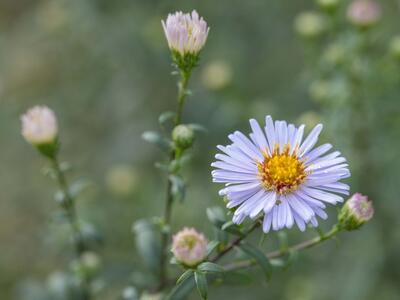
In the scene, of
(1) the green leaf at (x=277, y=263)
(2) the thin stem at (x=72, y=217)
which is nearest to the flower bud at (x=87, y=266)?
(2) the thin stem at (x=72, y=217)

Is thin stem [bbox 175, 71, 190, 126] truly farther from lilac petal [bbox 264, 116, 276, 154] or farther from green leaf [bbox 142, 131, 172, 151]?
lilac petal [bbox 264, 116, 276, 154]

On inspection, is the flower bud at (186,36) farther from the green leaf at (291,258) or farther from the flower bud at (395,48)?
the flower bud at (395,48)

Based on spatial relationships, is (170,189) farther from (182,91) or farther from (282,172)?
(282,172)

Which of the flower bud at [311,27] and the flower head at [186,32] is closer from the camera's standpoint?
the flower head at [186,32]

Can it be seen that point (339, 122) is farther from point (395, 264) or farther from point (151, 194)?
point (151, 194)

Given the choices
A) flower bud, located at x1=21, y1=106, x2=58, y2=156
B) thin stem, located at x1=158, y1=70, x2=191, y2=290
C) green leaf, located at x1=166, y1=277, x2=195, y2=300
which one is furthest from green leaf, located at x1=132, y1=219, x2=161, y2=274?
flower bud, located at x1=21, y1=106, x2=58, y2=156
